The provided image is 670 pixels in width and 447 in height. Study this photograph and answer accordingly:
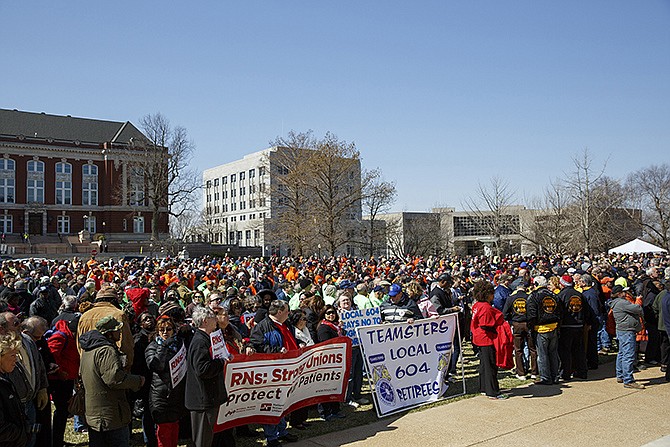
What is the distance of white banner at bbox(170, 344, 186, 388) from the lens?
582cm

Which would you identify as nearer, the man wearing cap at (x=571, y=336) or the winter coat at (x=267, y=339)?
the winter coat at (x=267, y=339)

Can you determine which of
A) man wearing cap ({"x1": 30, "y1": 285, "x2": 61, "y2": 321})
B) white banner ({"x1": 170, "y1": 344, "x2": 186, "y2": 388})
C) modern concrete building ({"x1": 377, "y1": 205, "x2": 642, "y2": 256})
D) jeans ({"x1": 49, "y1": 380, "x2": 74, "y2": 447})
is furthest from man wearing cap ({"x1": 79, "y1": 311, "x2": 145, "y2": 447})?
modern concrete building ({"x1": 377, "y1": 205, "x2": 642, "y2": 256})

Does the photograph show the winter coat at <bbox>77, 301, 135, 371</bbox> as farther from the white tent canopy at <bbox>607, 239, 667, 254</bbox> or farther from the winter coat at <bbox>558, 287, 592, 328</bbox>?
the white tent canopy at <bbox>607, 239, 667, 254</bbox>

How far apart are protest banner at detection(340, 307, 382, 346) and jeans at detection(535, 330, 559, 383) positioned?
305 cm

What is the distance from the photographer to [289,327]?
778cm

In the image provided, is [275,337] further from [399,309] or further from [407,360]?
[399,309]

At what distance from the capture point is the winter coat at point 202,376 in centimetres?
565

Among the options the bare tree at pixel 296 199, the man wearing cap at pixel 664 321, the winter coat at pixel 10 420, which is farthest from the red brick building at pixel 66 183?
the winter coat at pixel 10 420

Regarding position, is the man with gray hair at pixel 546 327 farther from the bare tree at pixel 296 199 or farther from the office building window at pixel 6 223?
the office building window at pixel 6 223

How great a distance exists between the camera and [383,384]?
8.17 metres

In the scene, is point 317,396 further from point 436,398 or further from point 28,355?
point 28,355

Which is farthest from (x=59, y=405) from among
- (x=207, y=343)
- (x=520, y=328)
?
(x=520, y=328)

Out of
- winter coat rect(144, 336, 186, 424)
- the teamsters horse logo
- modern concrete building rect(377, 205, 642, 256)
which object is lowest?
the teamsters horse logo

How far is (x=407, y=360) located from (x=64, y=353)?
4.82 m
